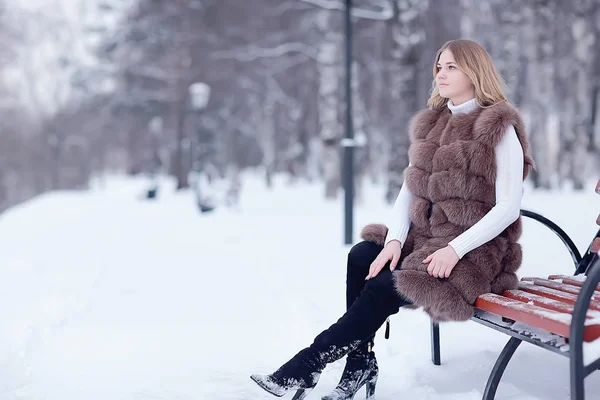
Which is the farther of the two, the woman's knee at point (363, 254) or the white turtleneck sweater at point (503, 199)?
the woman's knee at point (363, 254)

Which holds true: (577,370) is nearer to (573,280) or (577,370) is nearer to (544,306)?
(544,306)

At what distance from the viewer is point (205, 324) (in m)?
4.35

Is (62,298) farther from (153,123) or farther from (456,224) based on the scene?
(153,123)

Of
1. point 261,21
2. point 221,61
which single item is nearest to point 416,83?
point 261,21

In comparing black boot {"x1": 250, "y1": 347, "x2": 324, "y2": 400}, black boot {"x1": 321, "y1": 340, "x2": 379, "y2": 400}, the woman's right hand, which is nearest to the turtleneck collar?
the woman's right hand

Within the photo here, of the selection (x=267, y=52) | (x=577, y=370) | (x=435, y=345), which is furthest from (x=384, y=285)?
(x=267, y=52)

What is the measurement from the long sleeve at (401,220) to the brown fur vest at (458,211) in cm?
4

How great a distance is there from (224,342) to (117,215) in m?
11.6

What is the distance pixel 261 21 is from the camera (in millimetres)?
21500

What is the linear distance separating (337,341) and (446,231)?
0.62 meters

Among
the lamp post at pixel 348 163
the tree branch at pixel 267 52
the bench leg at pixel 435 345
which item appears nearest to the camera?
the bench leg at pixel 435 345

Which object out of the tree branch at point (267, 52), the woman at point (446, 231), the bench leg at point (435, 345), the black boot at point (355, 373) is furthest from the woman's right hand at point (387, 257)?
the tree branch at point (267, 52)

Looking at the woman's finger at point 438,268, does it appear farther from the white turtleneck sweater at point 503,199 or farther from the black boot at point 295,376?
the black boot at point 295,376

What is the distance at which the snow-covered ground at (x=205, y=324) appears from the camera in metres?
3.10
